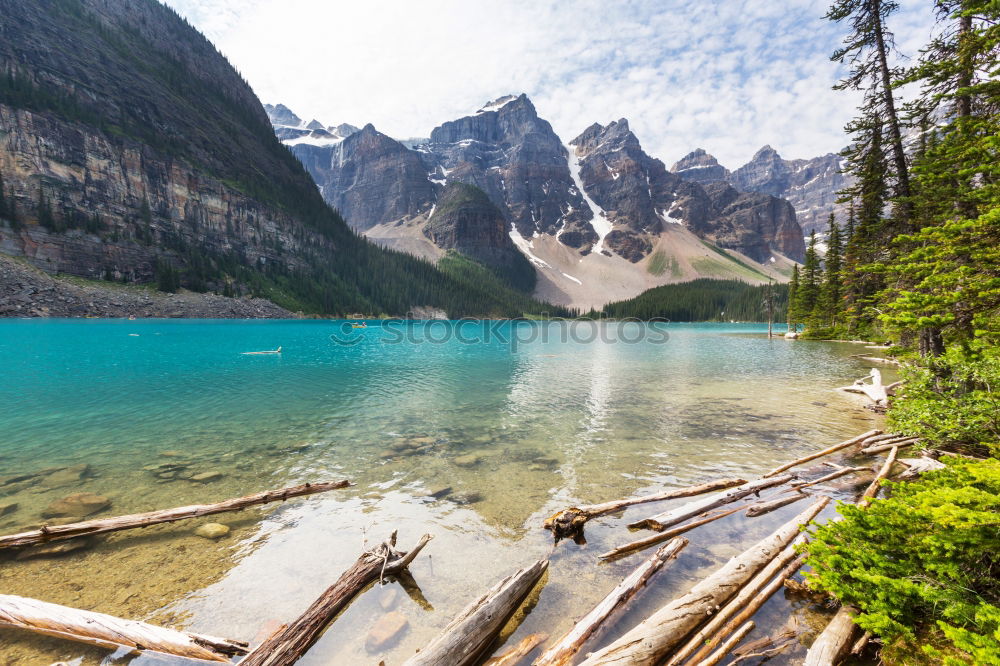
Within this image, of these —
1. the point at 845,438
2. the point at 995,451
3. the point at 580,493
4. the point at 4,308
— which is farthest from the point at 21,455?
the point at 4,308

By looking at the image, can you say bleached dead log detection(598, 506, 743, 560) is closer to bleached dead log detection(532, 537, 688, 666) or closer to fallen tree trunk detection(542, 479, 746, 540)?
bleached dead log detection(532, 537, 688, 666)

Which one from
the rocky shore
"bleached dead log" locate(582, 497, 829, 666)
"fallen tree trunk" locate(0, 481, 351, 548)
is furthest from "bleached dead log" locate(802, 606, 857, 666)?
the rocky shore

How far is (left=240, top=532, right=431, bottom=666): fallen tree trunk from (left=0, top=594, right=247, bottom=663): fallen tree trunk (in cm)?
62

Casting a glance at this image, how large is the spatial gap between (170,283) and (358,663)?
524 feet

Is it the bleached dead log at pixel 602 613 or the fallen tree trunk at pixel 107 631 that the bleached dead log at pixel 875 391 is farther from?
the fallen tree trunk at pixel 107 631

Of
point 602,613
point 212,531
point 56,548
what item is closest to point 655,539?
point 602,613

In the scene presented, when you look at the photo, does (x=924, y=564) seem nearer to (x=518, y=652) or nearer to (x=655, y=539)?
(x=655, y=539)

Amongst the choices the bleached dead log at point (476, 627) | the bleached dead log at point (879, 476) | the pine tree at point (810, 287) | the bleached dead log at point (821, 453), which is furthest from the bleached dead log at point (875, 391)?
the pine tree at point (810, 287)

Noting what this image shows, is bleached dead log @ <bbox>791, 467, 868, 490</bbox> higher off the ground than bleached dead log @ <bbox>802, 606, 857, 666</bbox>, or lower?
lower

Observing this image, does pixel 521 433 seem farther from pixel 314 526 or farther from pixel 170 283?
pixel 170 283

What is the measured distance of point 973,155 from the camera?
37.1ft

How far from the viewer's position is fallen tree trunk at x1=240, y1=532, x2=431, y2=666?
5125mm

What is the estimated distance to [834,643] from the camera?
480 cm

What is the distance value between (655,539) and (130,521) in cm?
1153
